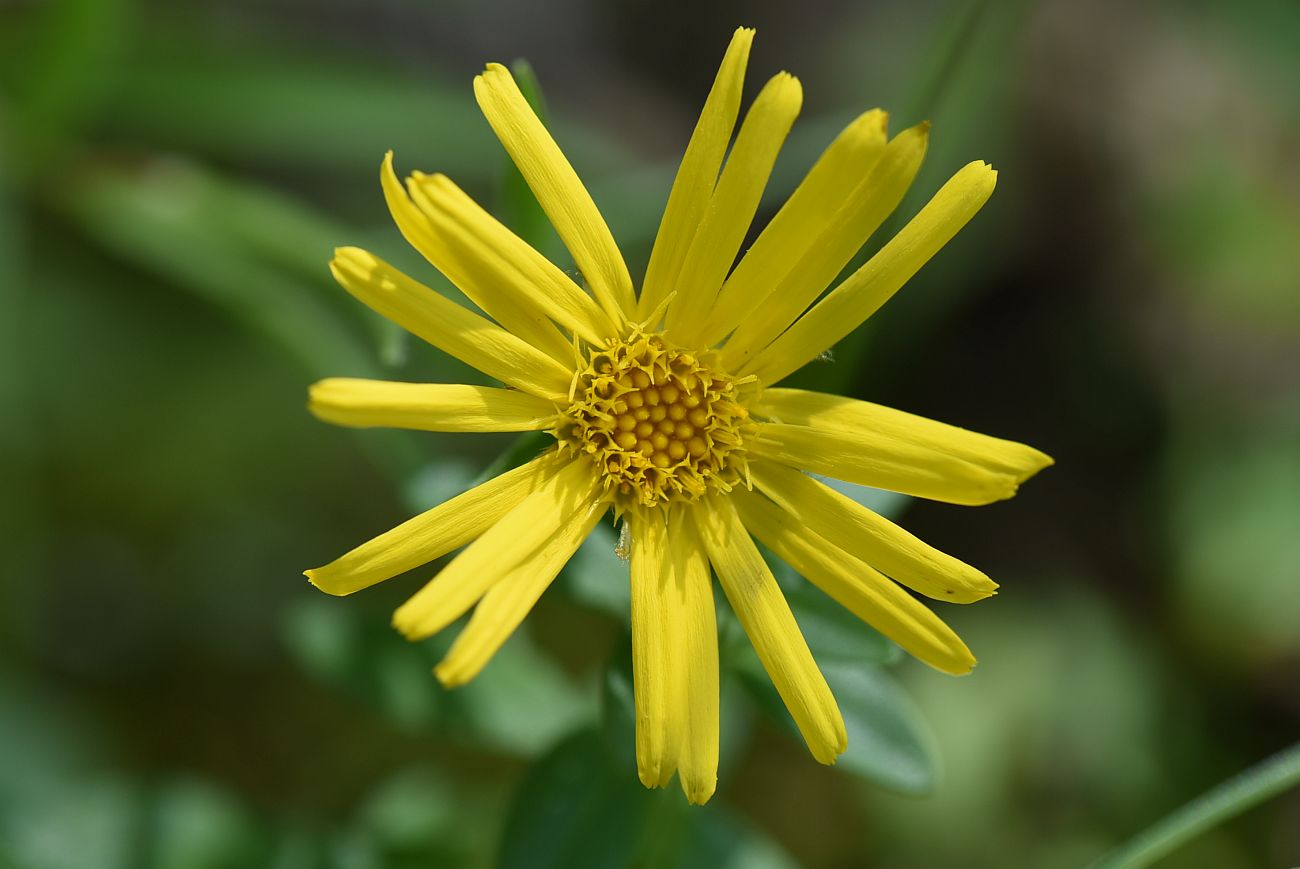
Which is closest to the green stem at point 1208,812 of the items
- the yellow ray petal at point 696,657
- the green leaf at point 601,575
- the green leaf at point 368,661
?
Answer: the yellow ray petal at point 696,657

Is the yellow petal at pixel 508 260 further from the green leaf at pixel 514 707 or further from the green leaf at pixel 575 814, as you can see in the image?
the green leaf at pixel 514 707

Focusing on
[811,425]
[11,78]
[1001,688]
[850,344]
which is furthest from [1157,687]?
[11,78]

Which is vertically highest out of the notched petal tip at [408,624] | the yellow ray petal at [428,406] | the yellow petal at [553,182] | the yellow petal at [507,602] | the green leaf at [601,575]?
the yellow petal at [553,182]

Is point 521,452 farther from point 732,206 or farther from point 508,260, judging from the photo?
point 732,206

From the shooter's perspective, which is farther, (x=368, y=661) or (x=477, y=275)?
(x=368, y=661)

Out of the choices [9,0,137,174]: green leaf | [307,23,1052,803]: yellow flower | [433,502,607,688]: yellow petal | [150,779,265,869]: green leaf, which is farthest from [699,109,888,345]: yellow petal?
[9,0,137,174]: green leaf

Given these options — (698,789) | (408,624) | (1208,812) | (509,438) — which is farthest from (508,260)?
(1208,812)
